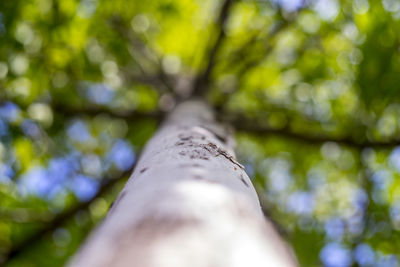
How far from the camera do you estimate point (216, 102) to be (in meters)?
3.42

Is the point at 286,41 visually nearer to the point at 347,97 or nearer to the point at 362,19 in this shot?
the point at 347,97

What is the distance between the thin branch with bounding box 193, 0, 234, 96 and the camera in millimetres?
2656

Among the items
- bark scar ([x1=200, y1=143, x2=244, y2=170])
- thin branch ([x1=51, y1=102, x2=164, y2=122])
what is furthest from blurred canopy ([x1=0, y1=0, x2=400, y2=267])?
bark scar ([x1=200, y1=143, x2=244, y2=170])

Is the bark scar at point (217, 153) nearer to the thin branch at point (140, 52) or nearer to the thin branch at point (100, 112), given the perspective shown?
the thin branch at point (100, 112)

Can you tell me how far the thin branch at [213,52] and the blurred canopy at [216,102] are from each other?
0.04 ft

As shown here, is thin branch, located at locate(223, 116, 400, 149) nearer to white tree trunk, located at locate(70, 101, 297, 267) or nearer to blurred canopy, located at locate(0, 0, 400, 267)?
blurred canopy, located at locate(0, 0, 400, 267)

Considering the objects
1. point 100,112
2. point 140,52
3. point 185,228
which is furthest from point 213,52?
point 185,228

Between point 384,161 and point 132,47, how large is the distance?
283 centimetres

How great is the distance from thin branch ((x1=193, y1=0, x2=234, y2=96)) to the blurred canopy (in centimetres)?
1

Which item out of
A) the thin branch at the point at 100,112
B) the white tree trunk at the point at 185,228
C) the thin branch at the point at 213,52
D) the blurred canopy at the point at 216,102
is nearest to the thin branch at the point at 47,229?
the blurred canopy at the point at 216,102

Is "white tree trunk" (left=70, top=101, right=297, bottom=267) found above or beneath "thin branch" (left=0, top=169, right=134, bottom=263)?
above

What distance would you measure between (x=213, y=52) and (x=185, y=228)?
246cm

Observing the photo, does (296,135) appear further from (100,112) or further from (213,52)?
(100,112)

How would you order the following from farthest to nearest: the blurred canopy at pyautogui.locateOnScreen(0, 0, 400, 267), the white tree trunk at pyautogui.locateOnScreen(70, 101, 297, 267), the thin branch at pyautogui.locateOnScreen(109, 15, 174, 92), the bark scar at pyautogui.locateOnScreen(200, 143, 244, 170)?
the thin branch at pyautogui.locateOnScreen(109, 15, 174, 92) → the blurred canopy at pyautogui.locateOnScreen(0, 0, 400, 267) → the bark scar at pyautogui.locateOnScreen(200, 143, 244, 170) → the white tree trunk at pyautogui.locateOnScreen(70, 101, 297, 267)
